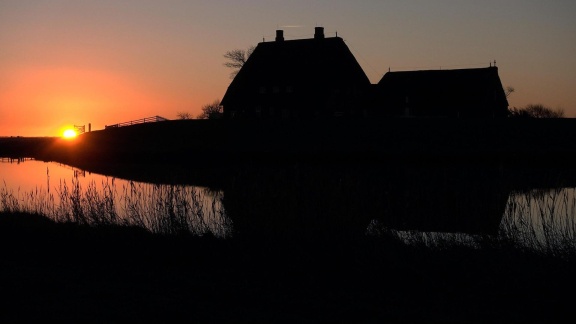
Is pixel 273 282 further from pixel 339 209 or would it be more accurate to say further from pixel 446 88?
pixel 446 88

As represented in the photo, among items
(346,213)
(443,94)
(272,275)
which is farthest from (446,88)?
(272,275)

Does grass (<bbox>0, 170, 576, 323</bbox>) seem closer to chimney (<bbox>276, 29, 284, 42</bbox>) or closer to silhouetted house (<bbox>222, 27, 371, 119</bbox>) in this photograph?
silhouetted house (<bbox>222, 27, 371, 119</bbox>)

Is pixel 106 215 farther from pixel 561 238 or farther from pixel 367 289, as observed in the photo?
pixel 561 238

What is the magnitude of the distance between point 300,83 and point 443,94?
14362mm

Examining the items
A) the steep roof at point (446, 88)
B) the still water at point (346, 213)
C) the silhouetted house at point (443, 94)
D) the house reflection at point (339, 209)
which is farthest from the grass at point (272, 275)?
the steep roof at point (446, 88)

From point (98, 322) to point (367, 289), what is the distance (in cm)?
432

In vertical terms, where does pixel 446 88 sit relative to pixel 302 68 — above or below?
below

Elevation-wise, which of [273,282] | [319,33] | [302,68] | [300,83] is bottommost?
[273,282]

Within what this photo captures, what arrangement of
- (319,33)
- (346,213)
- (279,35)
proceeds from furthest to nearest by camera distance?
(279,35)
(319,33)
(346,213)

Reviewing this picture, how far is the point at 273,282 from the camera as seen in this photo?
476 inches

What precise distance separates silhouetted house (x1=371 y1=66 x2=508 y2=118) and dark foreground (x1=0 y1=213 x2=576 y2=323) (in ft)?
203

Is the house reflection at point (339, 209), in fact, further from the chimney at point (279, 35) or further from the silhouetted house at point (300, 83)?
the chimney at point (279, 35)

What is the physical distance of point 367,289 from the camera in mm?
11852

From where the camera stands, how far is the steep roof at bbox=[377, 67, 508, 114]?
7550 centimetres
